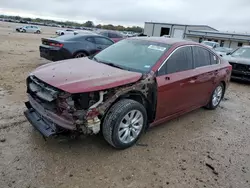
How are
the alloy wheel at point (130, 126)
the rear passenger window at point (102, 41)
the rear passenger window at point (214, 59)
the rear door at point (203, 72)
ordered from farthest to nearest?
1. the rear passenger window at point (102, 41)
2. the rear passenger window at point (214, 59)
3. the rear door at point (203, 72)
4. the alloy wheel at point (130, 126)

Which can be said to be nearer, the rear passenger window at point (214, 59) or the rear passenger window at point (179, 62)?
the rear passenger window at point (179, 62)

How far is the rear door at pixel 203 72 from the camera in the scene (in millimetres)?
4387

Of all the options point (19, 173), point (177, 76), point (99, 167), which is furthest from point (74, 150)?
point (177, 76)

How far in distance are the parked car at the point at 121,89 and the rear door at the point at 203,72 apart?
0.06 ft

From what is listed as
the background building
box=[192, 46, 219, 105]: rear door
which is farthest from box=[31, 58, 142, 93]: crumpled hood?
the background building

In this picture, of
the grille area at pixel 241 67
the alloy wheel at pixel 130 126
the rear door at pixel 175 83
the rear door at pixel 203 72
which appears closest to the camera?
the alloy wheel at pixel 130 126

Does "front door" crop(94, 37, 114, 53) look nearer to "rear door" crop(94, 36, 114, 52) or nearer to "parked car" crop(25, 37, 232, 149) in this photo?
"rear door" crop(94, 36, 114, 52)

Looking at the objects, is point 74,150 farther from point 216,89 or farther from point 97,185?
point 216,89

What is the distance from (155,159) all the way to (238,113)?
128 inches

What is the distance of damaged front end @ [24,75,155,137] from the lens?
2.86 metres

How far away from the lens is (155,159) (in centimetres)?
325

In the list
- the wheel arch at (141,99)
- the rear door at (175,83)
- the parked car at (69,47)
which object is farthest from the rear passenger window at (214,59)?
the parked car at (69,47)

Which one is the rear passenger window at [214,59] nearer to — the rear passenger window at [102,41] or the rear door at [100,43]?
the rear door at [100,43]

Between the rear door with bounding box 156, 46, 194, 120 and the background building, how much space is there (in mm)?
35121
